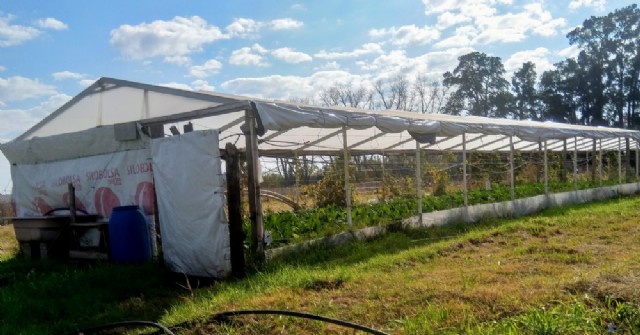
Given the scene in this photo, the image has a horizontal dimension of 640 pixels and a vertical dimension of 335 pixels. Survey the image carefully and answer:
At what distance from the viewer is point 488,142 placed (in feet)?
55.8

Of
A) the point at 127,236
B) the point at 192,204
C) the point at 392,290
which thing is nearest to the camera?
the point at 392,290

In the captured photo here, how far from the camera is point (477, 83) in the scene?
145ft

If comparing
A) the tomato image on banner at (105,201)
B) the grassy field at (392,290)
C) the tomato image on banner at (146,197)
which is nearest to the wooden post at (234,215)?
the grassy field at (392,290)

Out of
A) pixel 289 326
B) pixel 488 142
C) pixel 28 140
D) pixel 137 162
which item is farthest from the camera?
pixel 488 142

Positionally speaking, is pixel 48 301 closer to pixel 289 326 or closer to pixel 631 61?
pixel 289 326

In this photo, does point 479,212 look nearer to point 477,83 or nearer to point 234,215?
point 234,215

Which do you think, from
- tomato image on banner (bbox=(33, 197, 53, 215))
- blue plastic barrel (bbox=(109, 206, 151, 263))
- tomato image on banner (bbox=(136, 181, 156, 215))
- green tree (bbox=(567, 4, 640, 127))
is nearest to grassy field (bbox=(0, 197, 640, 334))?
blue plastic barrel (bbox=(109, 206, 151, 263))

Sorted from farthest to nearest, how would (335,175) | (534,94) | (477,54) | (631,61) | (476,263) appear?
(477,54) < (534,94) < (631,61) < (335,175) < (476,263)

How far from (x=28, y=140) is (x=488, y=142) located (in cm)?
1333

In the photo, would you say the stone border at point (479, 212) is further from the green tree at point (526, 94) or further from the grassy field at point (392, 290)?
the green tree at point (526, 94)

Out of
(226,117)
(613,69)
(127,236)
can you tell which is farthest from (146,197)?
A: (613,69)

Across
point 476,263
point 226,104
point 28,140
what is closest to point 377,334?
point 476,263

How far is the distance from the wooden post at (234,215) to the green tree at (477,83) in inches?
1564

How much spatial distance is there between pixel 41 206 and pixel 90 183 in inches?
66.8
